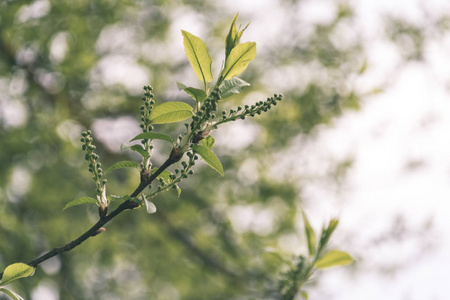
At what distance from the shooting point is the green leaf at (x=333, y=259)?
5.35 ft

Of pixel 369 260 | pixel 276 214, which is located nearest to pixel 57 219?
pixel 276 214

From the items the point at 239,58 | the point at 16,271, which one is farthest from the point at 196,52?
the point at 16,271

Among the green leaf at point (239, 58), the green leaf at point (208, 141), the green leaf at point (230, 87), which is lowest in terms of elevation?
the green leaf at point (208, 141)

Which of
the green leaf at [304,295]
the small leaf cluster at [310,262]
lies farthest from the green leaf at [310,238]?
the green leaf at [304,295]

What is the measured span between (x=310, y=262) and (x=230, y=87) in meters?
0.96

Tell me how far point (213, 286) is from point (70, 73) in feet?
10.6

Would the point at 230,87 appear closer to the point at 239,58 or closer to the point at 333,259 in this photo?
the point at 239,58

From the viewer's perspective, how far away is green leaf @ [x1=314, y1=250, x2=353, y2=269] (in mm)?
1631

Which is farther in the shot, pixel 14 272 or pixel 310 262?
pixel 310 262

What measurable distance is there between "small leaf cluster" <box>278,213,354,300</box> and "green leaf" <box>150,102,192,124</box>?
0.84 m

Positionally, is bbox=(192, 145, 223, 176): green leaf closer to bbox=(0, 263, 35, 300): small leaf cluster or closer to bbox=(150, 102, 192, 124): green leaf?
bbox=(150, 102, 192, 124): green leaf

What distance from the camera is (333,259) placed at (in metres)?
1.67

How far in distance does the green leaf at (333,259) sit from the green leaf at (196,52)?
92 cm

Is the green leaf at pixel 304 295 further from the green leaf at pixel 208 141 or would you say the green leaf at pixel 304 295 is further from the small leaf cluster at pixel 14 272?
the small leaf cluster at pixel 14 272
